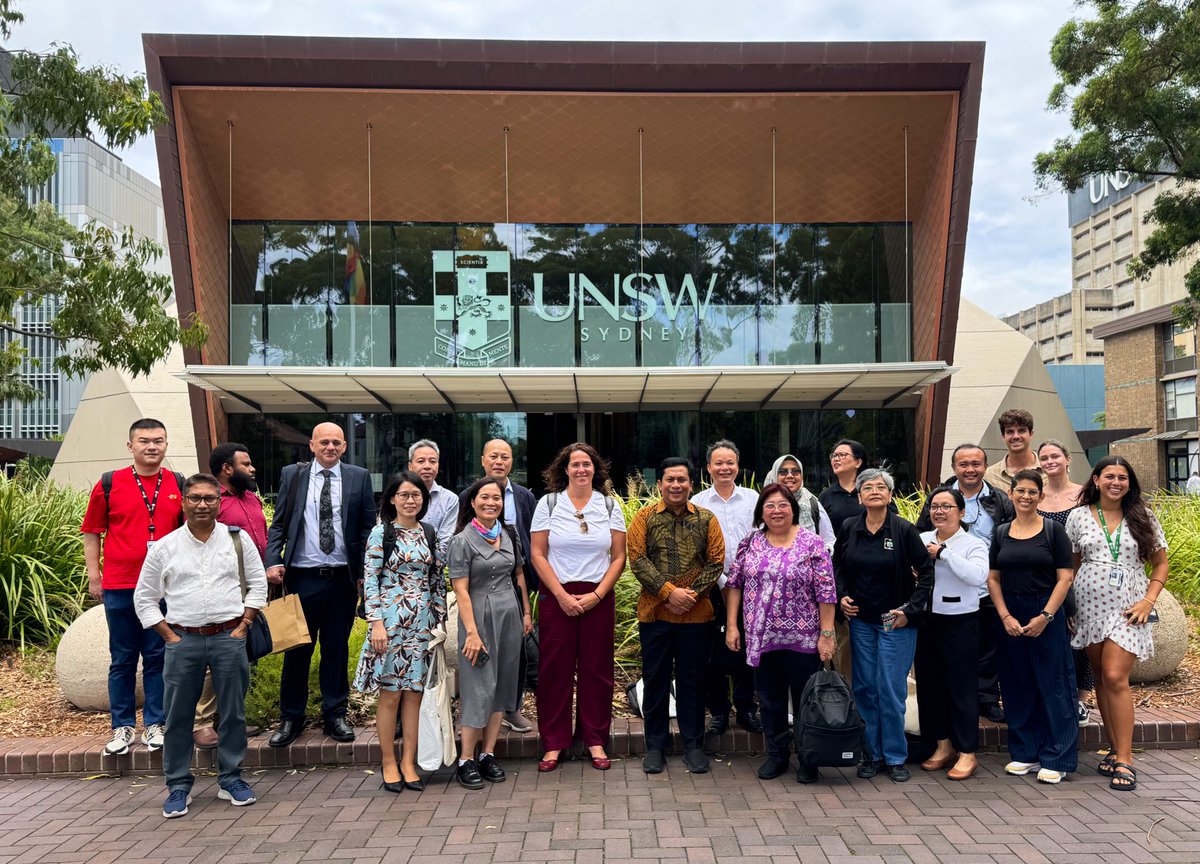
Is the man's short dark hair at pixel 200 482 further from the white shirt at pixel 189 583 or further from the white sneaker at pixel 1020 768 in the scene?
the white sneaker at pixel 1020 768

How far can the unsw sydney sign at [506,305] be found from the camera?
14.7 meters

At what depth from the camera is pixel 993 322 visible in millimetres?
16828

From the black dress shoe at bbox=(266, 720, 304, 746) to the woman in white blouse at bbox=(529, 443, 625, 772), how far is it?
1531 mm

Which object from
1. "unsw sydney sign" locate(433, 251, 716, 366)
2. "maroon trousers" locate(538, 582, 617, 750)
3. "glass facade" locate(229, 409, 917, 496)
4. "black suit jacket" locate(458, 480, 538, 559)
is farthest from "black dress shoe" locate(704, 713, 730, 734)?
→ "unsw sydney sign" locate(433, 251, 716, 366)

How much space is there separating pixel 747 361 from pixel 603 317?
8.26ft

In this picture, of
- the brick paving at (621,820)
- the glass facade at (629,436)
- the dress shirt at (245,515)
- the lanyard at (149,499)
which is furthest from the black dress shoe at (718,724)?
the glass facade at (629,436)

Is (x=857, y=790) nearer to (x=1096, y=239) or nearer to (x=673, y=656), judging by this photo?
(x=673, y=656)

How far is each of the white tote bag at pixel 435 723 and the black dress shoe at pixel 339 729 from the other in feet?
2.25

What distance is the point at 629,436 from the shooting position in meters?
15.3

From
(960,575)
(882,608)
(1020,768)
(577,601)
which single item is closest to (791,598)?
(882,608)

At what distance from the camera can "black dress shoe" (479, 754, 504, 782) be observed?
4.96 metres

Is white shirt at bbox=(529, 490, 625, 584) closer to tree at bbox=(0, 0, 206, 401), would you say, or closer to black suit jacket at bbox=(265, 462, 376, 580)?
black suit jacket at bbox=(265, 462, 376, 580)

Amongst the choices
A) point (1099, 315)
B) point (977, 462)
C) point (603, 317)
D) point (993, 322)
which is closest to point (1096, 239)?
point (1099, 315)

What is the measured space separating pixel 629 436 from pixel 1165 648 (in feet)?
32.0
